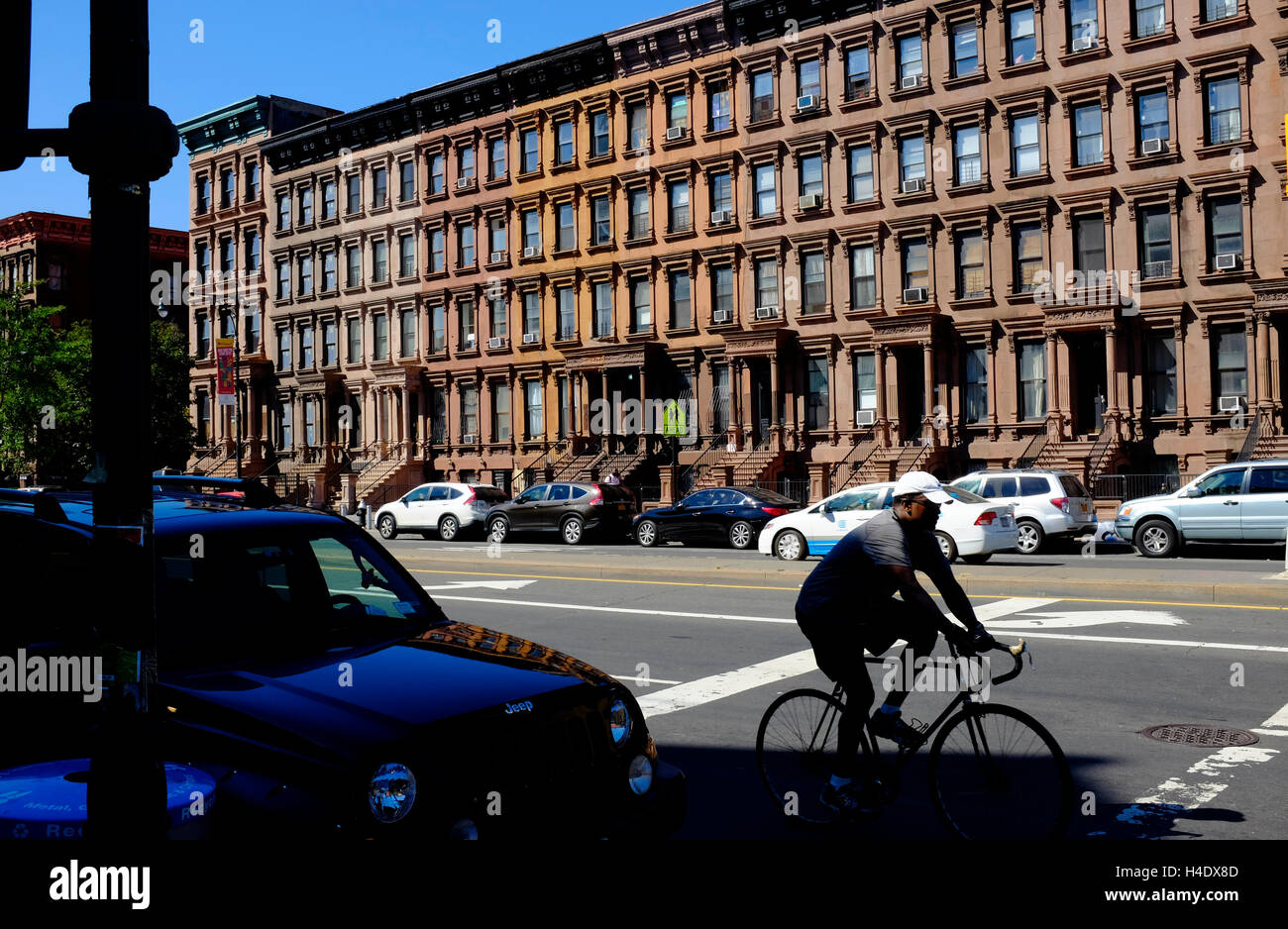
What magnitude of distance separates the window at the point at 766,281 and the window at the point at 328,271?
22.1m

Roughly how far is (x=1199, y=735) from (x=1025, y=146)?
1147 inches

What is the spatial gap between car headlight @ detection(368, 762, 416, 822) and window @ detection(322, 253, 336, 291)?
5072cm

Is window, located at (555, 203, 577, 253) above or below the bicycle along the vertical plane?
above

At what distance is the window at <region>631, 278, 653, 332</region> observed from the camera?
41.8m

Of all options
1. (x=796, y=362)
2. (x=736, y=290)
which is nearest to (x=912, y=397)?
(x=796, y=362)

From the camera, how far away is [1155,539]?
23.2 meters

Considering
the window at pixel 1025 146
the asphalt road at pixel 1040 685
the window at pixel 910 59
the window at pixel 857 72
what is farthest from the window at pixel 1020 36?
the asphalt road at pixel 1040 685

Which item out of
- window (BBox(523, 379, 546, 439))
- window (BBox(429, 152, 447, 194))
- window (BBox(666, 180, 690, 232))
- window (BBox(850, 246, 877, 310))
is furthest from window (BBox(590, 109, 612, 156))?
window (BBox(850, 246, 877, 310))

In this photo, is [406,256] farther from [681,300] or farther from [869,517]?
[869,517]

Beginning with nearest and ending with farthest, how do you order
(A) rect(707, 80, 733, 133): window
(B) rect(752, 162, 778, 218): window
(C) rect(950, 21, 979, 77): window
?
(C) rect(950, 21, 979, 77): window → (B) rect(752, 162, 778, 218): window → (A) rect(707, 80, 733, 133): window

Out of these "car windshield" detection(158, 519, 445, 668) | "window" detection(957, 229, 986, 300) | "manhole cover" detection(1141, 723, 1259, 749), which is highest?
"window" detection(957, 229, 986, 300)

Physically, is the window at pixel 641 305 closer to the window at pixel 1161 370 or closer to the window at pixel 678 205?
the window at pixel 678 205

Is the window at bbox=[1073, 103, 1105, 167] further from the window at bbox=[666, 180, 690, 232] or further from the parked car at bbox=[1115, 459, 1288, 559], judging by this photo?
the parked car at bbox=[1115, 459, 1288, 559]

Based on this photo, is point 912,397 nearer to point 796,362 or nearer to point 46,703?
point 796,362
